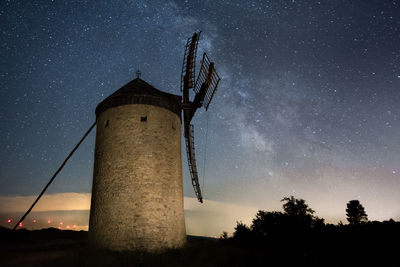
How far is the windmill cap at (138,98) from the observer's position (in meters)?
14.5

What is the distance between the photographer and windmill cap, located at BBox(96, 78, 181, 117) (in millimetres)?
14539

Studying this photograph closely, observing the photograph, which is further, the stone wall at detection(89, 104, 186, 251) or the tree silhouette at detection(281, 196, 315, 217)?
the tree silhouette at detection(281, 196, 315, 217)

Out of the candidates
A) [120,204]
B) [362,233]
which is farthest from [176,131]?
[362,233]

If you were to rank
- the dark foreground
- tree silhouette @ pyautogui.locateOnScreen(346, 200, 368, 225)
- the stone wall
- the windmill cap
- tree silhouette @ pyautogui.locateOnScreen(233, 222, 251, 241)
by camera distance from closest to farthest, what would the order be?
the dark foreground → the stone wall → the windmill cap → tree silhouette @ pyautogui.locateOnScreen(233, 222, 251, 241) → tree silhouette @ pyautogui.locateOnScreen(346, 200, 368, 225)

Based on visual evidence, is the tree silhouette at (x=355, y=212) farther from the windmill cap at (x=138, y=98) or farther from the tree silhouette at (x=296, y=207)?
the windmill cap at (x=138, y=98)

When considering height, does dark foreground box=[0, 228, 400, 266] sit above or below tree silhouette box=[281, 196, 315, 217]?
below

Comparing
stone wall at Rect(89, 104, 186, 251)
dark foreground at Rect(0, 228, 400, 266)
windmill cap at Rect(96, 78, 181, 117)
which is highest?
windmill cap at Rect(96, 78, 181, 117)

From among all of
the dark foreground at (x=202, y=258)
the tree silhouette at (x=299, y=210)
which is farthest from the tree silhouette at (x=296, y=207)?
→ the dark foreground at (x=202, y=258)

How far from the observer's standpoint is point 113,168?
13.5 meters

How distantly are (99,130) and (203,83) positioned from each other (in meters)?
6.93

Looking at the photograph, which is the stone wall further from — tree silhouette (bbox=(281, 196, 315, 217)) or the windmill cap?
tree silhouette (bbox=(281, 196, 315, 217))

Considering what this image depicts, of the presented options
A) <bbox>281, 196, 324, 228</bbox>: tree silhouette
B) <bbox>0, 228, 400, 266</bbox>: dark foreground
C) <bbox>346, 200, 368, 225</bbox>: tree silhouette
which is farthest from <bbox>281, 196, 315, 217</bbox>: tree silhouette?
<bbox>346, 200, 368, 225</bbox>: tree silhouette

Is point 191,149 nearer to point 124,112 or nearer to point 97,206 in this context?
point 124,112

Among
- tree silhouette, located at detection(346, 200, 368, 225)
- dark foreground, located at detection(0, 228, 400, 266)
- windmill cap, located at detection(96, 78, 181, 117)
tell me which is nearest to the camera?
dark foreground, located at detection(0, 228, 400, 266)
